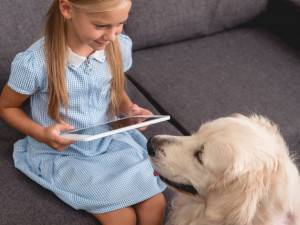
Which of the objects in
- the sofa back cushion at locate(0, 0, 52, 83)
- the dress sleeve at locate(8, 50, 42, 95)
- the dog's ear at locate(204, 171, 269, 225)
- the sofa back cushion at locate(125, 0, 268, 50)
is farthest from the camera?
the sofa back cushion at locate(125, 0, 268, 50)

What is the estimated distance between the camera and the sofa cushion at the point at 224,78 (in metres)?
1.87

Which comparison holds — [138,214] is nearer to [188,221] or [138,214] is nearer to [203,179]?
[188,221]

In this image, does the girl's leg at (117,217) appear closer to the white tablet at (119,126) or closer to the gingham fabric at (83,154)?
the gingham fabric at (83,154)

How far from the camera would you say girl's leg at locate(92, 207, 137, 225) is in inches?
52.7

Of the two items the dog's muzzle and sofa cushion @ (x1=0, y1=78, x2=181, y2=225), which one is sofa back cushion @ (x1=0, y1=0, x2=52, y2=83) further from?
the dog's muzzle

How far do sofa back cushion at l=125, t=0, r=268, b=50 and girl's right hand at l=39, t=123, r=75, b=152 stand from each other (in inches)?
36.7

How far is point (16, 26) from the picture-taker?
1633 millimetres

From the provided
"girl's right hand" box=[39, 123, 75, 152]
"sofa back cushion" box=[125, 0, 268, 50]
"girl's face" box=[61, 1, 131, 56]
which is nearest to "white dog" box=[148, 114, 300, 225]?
"girl's right hand" box=[39, 123, 75, 152]

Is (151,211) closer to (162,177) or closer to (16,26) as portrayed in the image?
(162,177)

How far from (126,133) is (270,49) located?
47.6 inches

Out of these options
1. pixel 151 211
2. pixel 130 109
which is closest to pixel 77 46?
pixel 130 109

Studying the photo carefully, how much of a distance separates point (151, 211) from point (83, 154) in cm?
33

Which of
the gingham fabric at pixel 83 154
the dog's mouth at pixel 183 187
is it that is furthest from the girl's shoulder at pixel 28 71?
the dog's mouth at pixel 183 187

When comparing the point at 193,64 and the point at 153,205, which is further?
the point at 193,64
